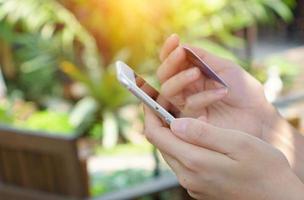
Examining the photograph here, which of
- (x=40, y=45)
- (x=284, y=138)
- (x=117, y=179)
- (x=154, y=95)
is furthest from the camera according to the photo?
(x=40, y=45)

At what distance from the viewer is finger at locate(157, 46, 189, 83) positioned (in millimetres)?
780

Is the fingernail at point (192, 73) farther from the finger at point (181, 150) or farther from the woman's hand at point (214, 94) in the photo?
the finger at point (181, 150)

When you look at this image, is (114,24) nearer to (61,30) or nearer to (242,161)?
(61,30)

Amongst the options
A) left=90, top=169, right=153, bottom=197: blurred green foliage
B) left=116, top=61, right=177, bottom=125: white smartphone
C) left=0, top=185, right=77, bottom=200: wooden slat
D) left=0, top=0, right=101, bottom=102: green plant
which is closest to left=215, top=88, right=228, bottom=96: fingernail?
left=116, top=61, right=177, bottom=125: white smartphone

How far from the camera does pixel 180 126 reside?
0.60 meters

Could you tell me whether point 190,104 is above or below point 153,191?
above

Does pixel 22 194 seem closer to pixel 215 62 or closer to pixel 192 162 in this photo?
pixel 215 62

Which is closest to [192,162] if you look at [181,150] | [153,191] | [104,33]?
[181,150]

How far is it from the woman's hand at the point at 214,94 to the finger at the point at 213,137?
18 cm

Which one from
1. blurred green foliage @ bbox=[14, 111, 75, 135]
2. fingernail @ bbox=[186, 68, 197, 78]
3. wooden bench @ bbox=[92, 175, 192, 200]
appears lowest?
blurred green foliage @ bbox=[14, 111, 75, 135]

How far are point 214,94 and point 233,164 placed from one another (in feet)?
0.65

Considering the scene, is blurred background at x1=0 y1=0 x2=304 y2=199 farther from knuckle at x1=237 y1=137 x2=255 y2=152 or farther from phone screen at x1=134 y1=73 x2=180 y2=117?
knuckle at x1=237 y1=137 x2=255 y2=152

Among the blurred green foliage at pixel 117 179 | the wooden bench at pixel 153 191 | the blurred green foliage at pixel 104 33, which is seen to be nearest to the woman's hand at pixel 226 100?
the wooden bench at pixel 153 191

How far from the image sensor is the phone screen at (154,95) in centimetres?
67
